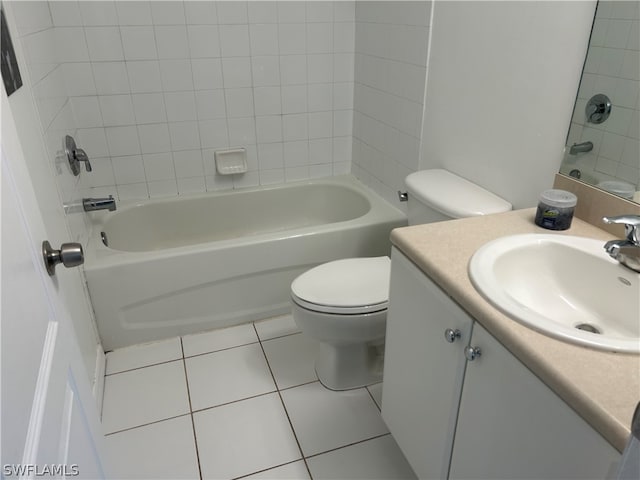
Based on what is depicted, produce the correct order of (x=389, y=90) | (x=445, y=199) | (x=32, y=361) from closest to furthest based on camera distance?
(x=32, y=361) < (x=445, y=199) < (x=389, y=90)

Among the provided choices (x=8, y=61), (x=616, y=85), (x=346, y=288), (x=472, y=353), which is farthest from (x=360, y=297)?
(x=8, y=61)

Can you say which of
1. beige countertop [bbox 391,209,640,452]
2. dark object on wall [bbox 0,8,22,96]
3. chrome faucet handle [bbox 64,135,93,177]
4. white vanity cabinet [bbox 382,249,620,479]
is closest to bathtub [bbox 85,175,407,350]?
chrome faucet handle [bbox 64,135,93,177]

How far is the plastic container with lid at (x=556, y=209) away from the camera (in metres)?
1.21

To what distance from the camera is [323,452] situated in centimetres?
163

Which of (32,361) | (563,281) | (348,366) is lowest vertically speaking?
(348,366)

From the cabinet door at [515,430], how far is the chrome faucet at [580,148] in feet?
2.20

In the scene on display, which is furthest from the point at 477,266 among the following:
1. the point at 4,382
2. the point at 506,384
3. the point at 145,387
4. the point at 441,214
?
the point at 145,387

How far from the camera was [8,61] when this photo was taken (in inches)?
51.0

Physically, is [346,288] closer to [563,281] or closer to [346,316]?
[346,316]

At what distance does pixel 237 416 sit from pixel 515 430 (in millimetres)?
1157

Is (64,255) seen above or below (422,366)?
above

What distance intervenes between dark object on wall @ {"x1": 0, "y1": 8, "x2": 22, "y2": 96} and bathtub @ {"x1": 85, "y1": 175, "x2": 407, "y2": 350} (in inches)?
32.4

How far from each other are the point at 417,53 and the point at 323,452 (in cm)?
160

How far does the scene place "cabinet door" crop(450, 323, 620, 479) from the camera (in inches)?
28.7
